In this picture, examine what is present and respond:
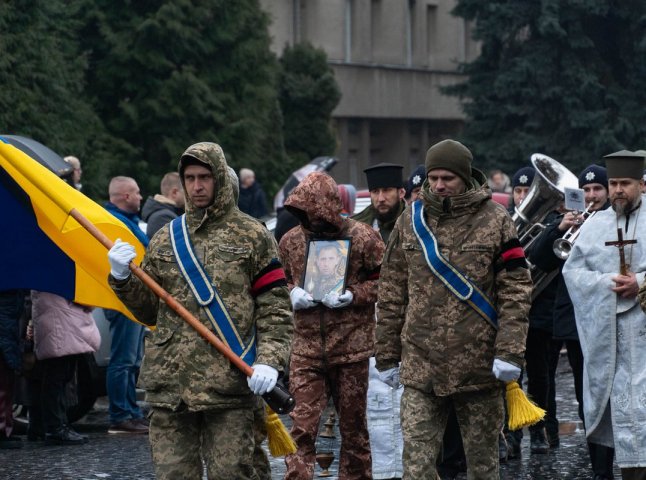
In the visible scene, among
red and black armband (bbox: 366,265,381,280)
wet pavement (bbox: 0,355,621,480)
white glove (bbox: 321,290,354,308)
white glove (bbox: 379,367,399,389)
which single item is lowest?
wet pavement (bbox: 0,355,621,480)

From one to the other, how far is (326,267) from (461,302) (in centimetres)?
180

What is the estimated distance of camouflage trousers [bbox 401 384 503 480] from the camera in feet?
27.9

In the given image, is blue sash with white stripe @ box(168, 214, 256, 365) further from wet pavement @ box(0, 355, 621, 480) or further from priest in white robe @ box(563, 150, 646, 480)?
wet pavement @ box(0, 355, 621, 480)

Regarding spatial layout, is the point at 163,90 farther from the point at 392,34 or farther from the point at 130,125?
the point at 392,34

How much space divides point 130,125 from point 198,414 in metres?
20.8

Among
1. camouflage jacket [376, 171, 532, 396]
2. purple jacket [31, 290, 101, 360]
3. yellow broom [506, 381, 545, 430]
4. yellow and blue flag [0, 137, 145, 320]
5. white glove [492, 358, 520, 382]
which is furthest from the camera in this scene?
purple jacket [31, 290, 101, 360]

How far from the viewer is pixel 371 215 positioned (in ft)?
37.6

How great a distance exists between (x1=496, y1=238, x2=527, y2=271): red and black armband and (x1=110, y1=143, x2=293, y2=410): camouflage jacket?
3.89 ft

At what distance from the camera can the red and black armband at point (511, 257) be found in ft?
28.1

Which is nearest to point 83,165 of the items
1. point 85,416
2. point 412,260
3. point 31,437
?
point 85,416

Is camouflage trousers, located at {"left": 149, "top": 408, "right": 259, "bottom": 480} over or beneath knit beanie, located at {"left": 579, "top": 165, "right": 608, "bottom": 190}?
beneath

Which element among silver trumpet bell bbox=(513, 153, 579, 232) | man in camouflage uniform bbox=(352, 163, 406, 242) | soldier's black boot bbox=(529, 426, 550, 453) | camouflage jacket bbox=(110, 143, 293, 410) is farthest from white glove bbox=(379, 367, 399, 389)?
silver trumpet bell bbox=(513, 153, 579, 232)

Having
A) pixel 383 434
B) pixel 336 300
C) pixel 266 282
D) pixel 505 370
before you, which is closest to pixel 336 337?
pixel 336 300

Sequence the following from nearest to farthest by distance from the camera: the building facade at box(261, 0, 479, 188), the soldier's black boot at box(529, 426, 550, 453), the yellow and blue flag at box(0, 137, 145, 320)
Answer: the yellow and blue flag at box(0, 137, 145, 320)
the soldier's black boot at box(529, 426, 550, 453)
the building facade at box(261, 0, 479, 188)
